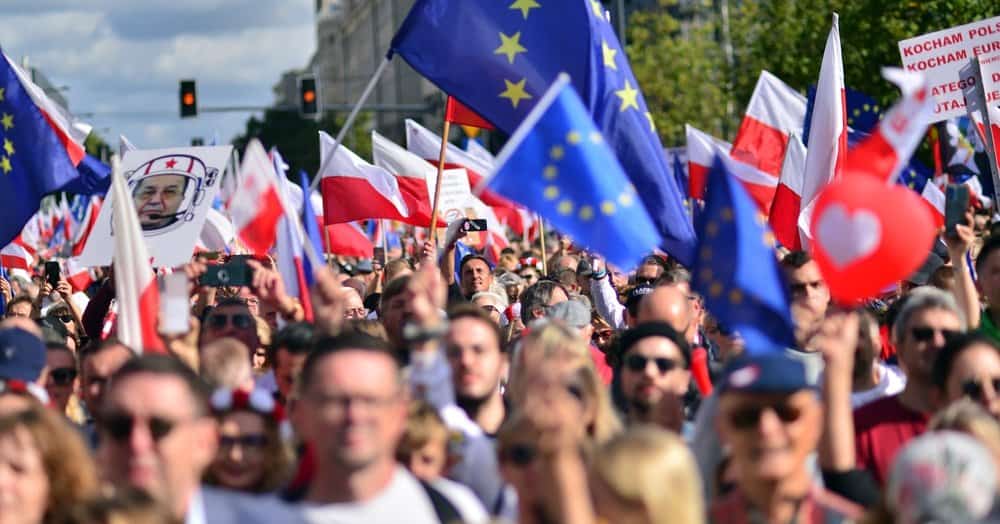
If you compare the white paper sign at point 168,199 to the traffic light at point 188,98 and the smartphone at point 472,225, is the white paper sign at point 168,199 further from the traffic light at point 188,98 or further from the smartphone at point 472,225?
the traffic light at point 188,98

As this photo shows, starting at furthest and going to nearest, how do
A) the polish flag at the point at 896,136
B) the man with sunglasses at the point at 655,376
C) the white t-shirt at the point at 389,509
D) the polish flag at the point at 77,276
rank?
1. the polish flag at the point at 77,276
2. the man with sunglasses at the point at 655,376
3. the polish flag at the point at 896,136
4. the white t-shirt at the point at 389,509

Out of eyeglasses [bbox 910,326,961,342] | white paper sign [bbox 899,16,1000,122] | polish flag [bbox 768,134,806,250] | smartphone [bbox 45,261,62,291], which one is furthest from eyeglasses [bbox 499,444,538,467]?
smartphone [bbox 45,261,62,291]

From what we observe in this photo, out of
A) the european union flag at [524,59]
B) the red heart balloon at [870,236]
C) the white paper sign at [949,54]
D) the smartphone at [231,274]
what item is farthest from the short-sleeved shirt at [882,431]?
the white paper sign at [949,54]

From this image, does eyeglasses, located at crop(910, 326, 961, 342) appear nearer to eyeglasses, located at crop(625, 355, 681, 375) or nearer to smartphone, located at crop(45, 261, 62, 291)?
eyeglasses, located at crop(625, 355, 681, 375)

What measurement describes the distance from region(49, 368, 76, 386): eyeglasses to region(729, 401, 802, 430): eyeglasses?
3.09 m

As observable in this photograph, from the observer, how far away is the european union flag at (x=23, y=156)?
→ 35.0 ft

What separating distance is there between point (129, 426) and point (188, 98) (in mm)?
26899

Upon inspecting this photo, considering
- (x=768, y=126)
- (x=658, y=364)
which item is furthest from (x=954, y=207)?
(x=768, y=126)

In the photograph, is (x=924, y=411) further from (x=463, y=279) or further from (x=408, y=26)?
(x=463, y=279)

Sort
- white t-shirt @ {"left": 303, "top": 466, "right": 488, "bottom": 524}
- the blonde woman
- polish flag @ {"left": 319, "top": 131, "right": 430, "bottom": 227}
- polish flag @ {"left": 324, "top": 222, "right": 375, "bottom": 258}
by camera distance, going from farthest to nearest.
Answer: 1. polish flag @ {"left": 324, "top": 222, "right": 375, "bottom": 258}
2. polish flag @ {"left": 319, "top": 131, "right": 430, "bottom": 227}
3. white t-shirt @ {"left": 303, "top": 466, "right": 488, "bottom": 524}
4. the blonde woman

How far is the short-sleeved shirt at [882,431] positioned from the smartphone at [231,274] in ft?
7.62

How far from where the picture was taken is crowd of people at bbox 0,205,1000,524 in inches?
168

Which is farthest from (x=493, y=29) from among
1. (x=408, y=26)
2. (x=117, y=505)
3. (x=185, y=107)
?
(x=185, y=107)

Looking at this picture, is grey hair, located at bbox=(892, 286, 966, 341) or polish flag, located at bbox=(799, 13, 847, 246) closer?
grey hair, located at bbox=(892, 286, 966, 341)
